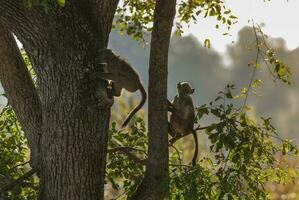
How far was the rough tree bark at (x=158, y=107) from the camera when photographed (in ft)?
19.2

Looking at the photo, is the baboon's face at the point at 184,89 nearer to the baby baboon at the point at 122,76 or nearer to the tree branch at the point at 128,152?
the baby baboon at the point at 122,76

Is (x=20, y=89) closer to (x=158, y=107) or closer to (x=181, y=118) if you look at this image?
(x=158, y=107)

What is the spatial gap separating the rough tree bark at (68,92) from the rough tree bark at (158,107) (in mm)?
471

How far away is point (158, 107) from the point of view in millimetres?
5863

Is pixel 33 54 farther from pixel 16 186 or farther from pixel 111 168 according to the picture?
pixel 111 168

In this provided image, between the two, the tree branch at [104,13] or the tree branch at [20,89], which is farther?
the tree branch at [20,89]

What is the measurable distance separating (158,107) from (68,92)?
91cm

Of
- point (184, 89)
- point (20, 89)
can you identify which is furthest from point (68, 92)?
point (184, 89)

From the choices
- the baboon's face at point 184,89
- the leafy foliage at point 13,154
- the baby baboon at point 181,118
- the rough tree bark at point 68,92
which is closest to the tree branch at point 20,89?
the rough tree bark at point 68,92

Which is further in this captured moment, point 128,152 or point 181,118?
point 181,118

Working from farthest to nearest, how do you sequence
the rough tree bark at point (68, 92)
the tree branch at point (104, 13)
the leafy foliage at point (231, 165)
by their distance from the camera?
the leafy foliage at point (231, 165), the tree branch at point (104, 13), the rough tree bark at point (68, 92)

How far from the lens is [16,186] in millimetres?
5746

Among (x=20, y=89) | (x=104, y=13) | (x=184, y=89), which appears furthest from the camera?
(x=184, y=89)

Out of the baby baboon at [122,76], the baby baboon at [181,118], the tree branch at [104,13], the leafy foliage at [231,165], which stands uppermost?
the tree branch at [104,13]
